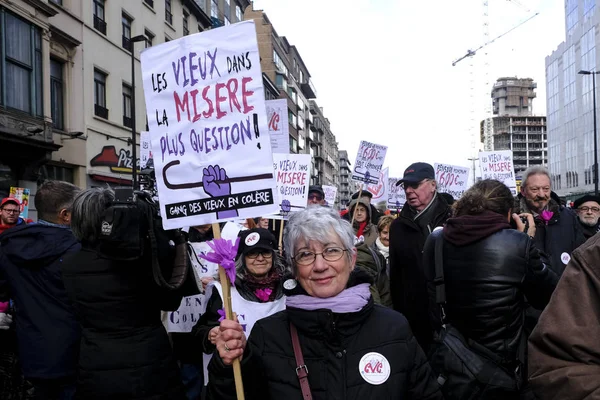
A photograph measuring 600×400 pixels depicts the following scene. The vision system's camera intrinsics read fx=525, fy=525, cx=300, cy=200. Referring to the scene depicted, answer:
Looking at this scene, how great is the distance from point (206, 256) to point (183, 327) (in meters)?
2.35

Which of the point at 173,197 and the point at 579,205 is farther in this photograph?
the point at 579,205

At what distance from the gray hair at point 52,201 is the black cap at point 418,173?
2804mm

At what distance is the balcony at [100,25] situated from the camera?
21.5 meters

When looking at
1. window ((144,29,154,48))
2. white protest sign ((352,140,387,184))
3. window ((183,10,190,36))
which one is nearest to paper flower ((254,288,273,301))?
Answer: white protest sign ((352,140,387,184))

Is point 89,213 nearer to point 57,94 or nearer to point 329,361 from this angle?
point 329,361

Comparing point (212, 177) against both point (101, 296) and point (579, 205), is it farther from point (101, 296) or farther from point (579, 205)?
point (579, 205)

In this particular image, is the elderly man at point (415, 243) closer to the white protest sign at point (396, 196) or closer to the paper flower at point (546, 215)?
the paper flower at point (546, 215)

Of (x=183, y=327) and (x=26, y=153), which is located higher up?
(x=26, y=153)

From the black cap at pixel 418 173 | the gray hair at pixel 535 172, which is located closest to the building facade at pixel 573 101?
the gray hair at pixel 535 172

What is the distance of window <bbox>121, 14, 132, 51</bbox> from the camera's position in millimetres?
23984

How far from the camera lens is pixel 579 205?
6.73m

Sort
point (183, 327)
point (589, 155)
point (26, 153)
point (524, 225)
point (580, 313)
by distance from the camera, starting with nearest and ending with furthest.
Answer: point (580, 313)
point (524, 225)
point (183, 327)
point (26, 153)
point (589, 155)

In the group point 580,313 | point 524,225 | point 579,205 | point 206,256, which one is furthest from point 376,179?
point 580,313

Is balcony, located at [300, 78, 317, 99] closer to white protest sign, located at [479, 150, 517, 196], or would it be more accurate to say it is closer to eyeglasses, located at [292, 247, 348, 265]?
white protest sign, located at [479, 150, 517, 196]
